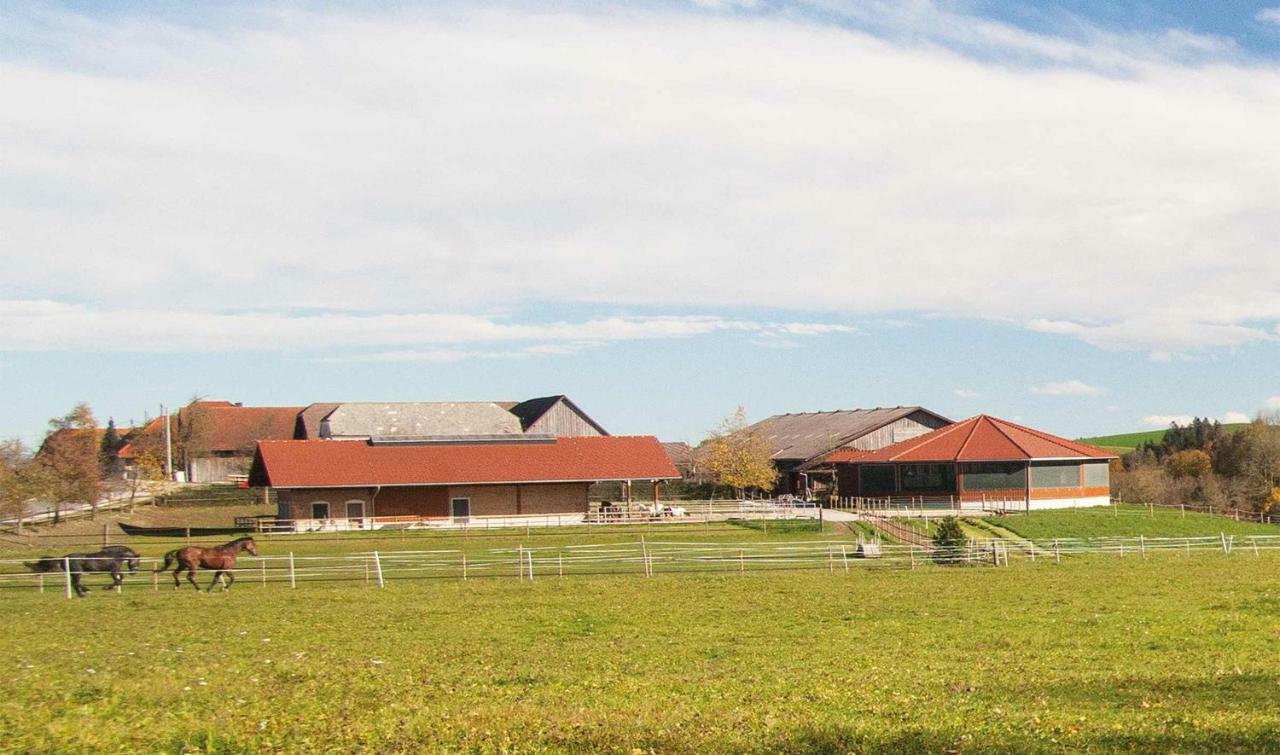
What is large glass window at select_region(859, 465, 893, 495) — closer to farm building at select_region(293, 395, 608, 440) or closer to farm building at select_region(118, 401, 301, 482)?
farm building at select_region(293, 395, 608, 440)

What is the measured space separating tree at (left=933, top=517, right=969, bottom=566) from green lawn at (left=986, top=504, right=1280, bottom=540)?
1504 cm

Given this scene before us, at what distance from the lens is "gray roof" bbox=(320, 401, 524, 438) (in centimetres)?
8475

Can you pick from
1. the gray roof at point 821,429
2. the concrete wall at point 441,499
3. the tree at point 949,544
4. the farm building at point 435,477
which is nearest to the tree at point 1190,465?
the gray roof at point 821,429

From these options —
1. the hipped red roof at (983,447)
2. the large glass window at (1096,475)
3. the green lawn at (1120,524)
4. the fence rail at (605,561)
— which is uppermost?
the hipped red roof at (983,447)

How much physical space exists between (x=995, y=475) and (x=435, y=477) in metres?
34.3

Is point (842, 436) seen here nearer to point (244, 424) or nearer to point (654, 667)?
point (244, 424)

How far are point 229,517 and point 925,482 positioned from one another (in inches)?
1690

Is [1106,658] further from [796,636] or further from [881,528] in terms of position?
[881,528]

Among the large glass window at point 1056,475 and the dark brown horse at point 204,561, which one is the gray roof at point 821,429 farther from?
the dark brown horse at point 204,561

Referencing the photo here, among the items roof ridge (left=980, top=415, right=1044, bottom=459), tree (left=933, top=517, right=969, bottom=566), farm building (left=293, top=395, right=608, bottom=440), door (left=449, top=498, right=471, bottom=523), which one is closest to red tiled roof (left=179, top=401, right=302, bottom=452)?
farm building (left=293, top=395, right=608, bottom=440)

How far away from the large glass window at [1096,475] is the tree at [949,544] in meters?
33.4

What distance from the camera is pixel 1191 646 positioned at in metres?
19.3

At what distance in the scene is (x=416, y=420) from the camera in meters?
86.4

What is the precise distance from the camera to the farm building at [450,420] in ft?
278
